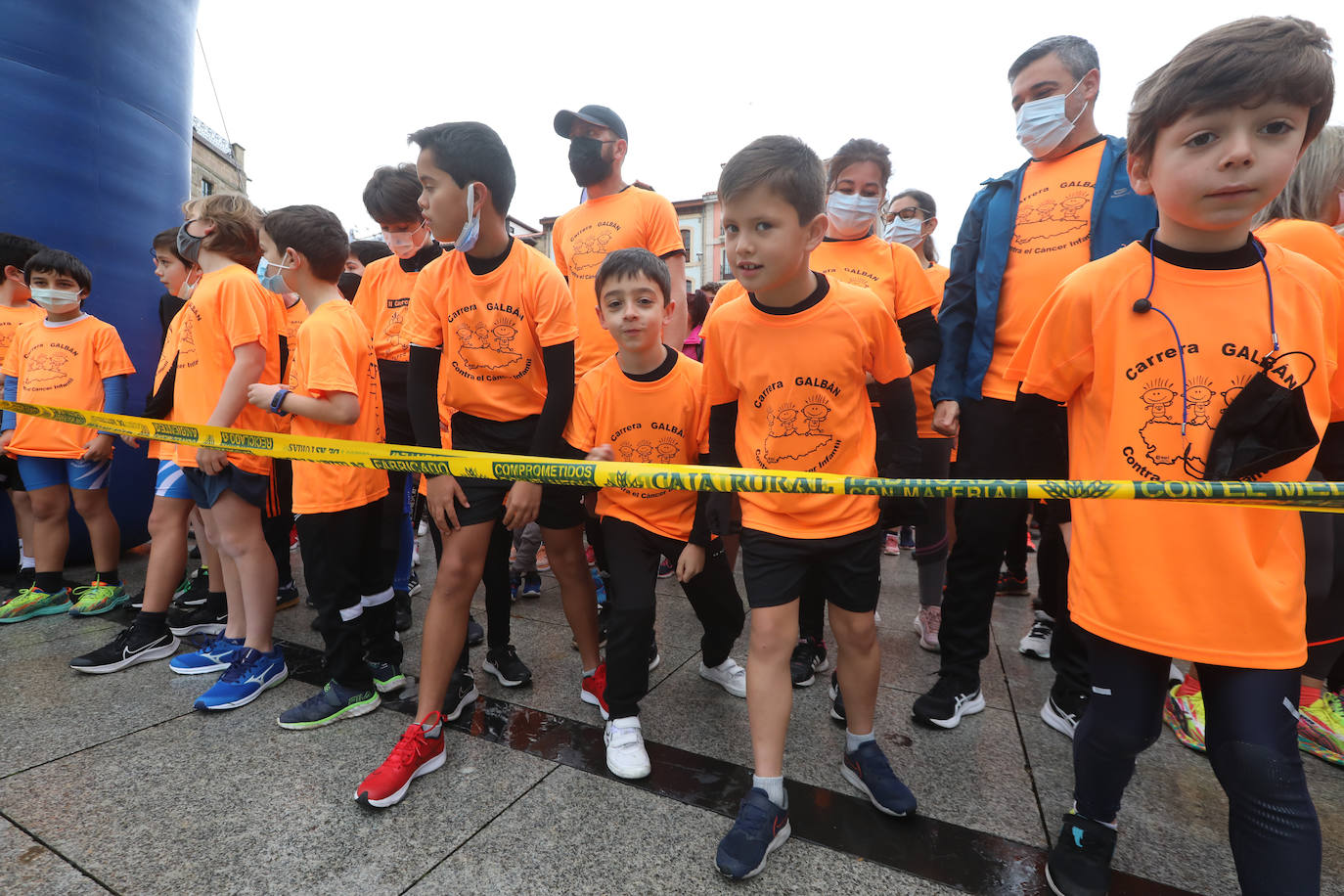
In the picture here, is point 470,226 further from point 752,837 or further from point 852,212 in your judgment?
point 752,837

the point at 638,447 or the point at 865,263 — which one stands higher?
the point at 865,263

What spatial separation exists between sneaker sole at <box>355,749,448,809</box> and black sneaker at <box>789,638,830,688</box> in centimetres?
138

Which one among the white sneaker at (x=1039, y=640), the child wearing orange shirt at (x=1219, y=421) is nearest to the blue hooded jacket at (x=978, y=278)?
the child wearing orange shirt at (x=1219, y=421)

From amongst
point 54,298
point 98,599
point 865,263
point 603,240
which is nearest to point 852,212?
point 865,263

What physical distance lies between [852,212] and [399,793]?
9.06 ft

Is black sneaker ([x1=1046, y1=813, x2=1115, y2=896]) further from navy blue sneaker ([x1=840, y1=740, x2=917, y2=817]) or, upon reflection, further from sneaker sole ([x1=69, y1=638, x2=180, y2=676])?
sneaker sole ([x1=69, y1=638, x2=180, y2=676])

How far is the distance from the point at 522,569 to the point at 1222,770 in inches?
134

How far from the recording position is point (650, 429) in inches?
92.8

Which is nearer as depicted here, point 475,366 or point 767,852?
point 767,852

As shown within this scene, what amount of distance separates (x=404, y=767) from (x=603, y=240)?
2.36 m

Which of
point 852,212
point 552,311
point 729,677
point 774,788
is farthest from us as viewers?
point 852,212

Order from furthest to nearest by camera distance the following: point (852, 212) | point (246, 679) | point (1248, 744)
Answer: point (852, 212)
point (246, 679)
point (1248, 744)

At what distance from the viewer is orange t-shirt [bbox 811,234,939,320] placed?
8.82ft

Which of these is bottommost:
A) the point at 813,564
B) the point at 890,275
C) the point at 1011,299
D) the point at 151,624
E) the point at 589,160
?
the point at 151,624
